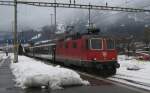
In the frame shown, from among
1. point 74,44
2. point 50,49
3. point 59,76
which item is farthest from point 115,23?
point 59,76

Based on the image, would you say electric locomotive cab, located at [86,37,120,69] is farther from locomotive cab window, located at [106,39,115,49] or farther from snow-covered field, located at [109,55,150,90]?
snow-covered field, located at [109,55,150,90]

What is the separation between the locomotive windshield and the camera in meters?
28.4

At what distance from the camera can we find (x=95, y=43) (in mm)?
28531

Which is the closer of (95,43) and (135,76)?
(135,76)

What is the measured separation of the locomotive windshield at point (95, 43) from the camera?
2838cm

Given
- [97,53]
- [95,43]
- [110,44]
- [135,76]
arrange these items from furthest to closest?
[110,44] → [95,43] → [97,53] → [135,76]

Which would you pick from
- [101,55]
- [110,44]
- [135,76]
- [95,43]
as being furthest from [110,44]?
[135,76]

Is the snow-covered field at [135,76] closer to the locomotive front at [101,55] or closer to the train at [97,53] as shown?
the locomotive front at [101,55]

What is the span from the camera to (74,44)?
31.7 m

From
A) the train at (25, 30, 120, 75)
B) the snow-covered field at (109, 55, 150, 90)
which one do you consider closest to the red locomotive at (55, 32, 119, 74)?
the train at (25, 30, 120, 75)

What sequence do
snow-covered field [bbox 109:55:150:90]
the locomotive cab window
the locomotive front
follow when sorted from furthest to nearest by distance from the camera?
the locomotive cab window, the locomotive front, snow-covered field [bbox 109:55:150:90]

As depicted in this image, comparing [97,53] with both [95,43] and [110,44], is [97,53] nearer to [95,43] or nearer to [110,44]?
[95,43]

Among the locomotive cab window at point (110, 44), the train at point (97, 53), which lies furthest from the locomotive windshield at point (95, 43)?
the locomotive cab window at point (110, 44)

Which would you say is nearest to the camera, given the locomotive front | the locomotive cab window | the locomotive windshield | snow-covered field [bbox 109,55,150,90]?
snow-covered field [bbox 109,55,150,90]
